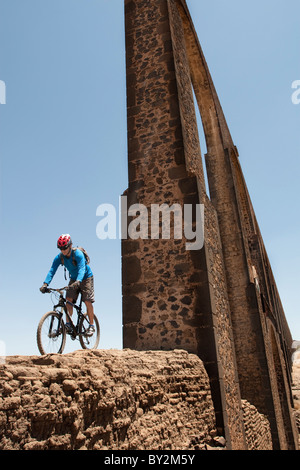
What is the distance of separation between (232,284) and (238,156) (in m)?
8.74

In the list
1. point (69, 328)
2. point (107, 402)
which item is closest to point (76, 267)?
point (69, 328)

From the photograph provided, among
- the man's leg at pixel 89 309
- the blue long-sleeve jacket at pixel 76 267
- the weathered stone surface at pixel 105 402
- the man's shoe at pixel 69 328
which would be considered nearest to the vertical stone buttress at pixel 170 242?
the weathered stone surface at pixel 105 402

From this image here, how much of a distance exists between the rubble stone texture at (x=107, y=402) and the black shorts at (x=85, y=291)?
1.33 meters

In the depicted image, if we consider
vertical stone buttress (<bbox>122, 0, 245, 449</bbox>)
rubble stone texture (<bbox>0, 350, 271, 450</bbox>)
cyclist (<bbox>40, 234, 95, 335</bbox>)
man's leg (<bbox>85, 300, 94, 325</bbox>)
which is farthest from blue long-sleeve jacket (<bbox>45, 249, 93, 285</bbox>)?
rubble stone texture (<bbox>0, 350, 271, 450</bbox>)

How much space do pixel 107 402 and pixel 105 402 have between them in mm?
27

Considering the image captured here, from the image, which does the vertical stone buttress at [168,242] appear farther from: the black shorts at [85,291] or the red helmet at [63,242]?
the red helmet at [63,242]

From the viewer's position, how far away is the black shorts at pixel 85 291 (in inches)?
207

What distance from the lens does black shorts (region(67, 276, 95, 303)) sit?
5.27 metres

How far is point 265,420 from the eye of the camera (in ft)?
32.1

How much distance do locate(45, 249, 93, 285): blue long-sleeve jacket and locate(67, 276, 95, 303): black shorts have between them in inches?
2.8

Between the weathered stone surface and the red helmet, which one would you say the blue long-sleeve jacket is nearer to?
the red helmet

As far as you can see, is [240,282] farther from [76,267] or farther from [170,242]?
[76,267]

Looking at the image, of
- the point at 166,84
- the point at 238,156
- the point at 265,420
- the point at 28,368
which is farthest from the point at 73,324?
the point at 238,156
